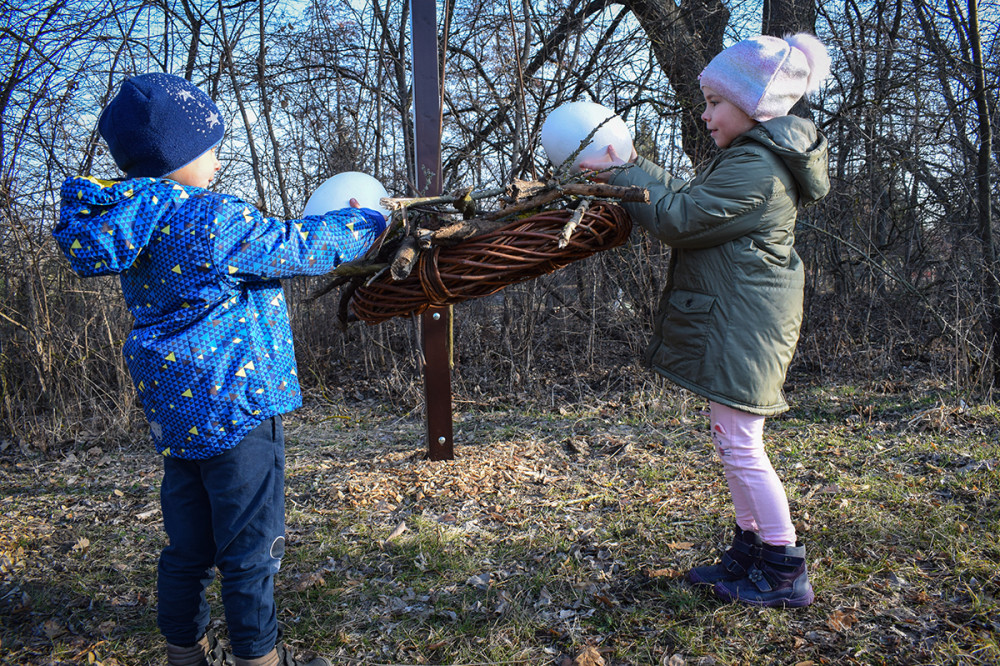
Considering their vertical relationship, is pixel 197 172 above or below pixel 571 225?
above

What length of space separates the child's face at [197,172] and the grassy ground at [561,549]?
149 centimetres

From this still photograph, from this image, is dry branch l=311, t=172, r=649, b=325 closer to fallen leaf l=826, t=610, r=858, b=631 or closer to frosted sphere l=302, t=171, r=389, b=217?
frosted sphere l=302, t=171, r=389, b=217

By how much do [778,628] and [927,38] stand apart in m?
4.89

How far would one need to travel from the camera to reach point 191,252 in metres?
1.68

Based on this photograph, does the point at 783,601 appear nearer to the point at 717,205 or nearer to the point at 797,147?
the point at 717,205

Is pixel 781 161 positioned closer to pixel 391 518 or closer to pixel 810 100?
pixel 391 518

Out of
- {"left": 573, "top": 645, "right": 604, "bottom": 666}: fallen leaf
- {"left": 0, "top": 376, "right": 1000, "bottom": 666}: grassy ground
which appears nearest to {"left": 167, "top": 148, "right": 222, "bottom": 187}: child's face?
{"left": 0, "top": 376, "right": 1000, "bottom": 666}: grassy ground

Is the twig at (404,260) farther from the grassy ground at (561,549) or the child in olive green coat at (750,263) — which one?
the grassy ground at (561,549)

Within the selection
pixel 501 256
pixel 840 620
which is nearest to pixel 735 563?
pixel 840 620

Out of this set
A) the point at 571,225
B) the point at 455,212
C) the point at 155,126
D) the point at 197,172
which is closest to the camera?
the point at 155,126

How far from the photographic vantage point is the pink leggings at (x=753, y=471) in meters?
2.11

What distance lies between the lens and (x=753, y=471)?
211 cm

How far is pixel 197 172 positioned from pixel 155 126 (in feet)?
0.52

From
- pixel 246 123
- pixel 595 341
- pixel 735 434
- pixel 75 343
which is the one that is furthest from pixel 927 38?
pixel 75 343
